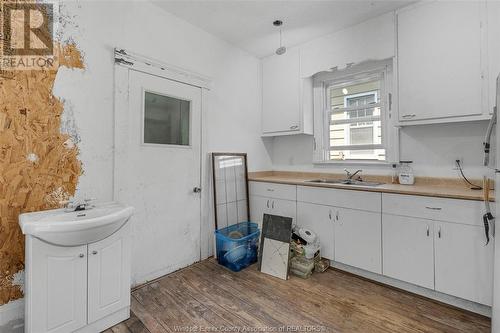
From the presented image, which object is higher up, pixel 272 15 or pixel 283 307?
pixel 272 15

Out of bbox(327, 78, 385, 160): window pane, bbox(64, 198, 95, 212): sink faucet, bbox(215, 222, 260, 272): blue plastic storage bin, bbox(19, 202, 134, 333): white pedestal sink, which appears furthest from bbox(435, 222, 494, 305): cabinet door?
bbox(64, 198, 95, 212): sink faucet

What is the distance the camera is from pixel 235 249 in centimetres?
274

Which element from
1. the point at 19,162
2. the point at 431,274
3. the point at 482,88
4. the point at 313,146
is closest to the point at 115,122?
the point at 19,162

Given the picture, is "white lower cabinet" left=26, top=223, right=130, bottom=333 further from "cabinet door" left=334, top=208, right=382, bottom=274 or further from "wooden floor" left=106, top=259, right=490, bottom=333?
"cabinet door" left=334, top=208, right=382, bottom=274

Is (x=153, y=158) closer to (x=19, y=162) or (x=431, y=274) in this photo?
(x=19, y=162)

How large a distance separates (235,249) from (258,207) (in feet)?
2.56

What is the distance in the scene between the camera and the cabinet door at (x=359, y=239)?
7.79 ft

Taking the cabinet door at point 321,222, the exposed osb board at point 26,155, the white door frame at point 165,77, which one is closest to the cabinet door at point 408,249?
the cabinet door at point 321,222

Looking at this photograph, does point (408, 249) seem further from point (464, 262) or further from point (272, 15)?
point (272, 15)

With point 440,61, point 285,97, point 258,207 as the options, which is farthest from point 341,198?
point 285,97

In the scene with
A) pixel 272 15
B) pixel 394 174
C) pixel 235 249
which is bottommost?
pixel 235 249

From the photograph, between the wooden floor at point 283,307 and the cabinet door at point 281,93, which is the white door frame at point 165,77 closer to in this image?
the wooden floor at point 283,307

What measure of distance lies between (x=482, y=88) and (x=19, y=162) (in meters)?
3.71

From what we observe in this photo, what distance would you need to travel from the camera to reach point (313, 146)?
141 inches
